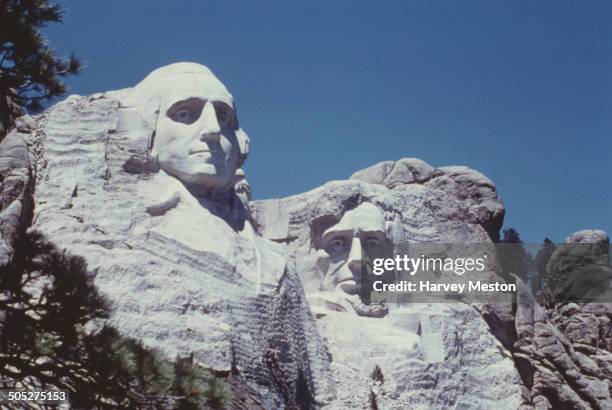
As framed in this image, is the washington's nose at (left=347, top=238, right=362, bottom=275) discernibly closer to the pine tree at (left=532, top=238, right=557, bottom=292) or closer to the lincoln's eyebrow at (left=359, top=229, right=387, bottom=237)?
the lincoln's eyebrow at (left=359, top=229, right=387, bottom=237)

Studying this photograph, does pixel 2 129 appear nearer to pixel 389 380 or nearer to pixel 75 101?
pixel 75 101

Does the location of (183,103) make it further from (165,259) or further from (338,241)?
(338,241)

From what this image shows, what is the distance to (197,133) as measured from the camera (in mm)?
13383

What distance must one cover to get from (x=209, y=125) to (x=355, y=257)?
2.74 meters

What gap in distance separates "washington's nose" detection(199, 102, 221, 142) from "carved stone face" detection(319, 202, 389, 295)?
2.50 m

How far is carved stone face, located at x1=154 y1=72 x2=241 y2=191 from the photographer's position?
13352mm

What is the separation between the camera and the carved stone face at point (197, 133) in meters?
13.4

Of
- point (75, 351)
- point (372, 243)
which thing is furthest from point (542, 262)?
point (75, 351)

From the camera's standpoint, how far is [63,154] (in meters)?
13.1

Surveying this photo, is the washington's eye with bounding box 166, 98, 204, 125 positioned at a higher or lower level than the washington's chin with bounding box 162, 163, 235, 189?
higher

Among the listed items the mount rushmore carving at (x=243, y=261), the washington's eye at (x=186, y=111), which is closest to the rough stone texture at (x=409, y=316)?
the mount rushmore carving at (x=243, y=261)

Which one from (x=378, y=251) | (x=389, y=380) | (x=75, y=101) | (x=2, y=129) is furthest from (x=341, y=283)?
(x=2, y=129)

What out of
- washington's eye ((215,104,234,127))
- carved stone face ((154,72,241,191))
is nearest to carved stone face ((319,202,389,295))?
carved stone face ((154,72,241,191))

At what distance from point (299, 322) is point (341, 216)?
235 cm
